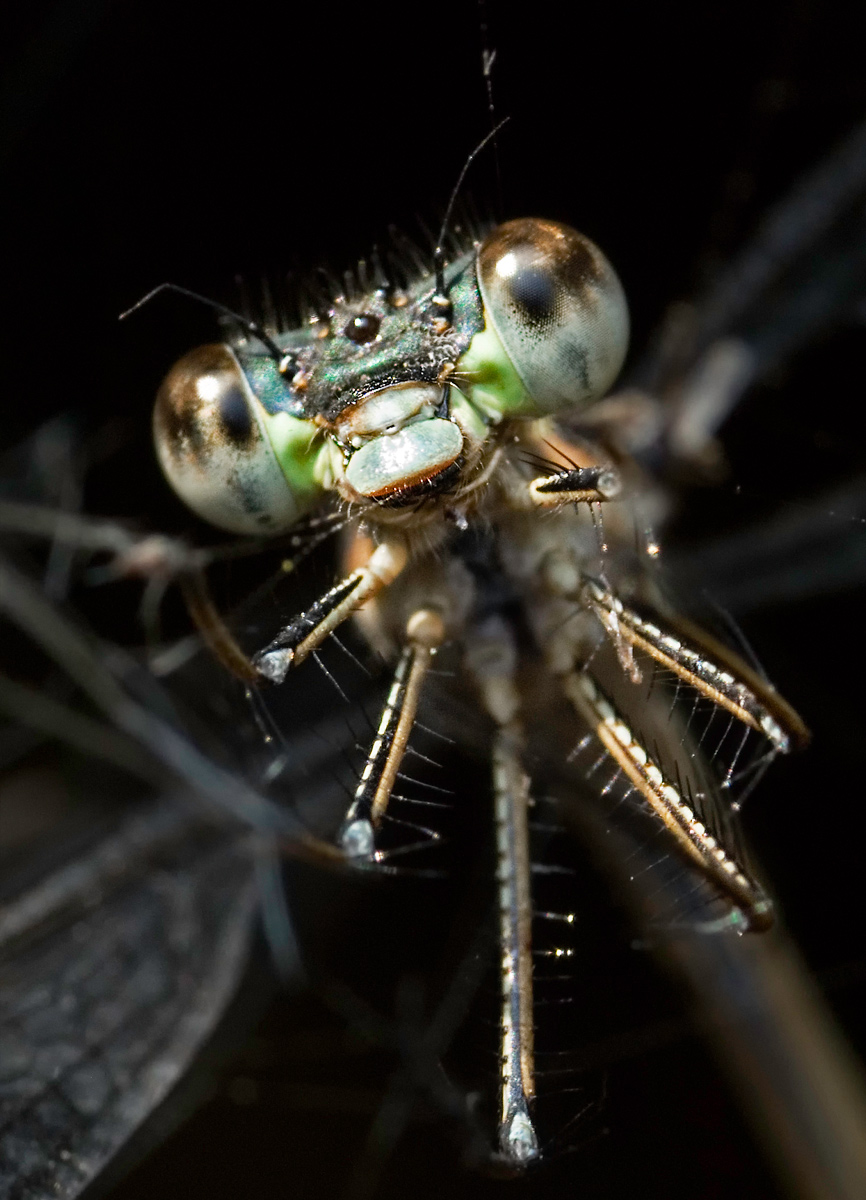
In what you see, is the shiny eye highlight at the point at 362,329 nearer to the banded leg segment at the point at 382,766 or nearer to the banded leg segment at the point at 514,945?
the banded leg segment at the point at 382,766

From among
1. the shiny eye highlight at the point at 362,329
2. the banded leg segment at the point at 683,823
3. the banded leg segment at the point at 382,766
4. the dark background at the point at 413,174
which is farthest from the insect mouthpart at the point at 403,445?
the dark background at the point at 413,174

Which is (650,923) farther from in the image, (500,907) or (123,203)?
(123,203)

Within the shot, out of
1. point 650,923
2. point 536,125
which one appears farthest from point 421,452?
point 536,125

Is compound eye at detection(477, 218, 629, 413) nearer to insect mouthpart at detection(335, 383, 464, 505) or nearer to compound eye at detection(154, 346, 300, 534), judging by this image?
insect mouthpart at detection(335, 383, 464, 505)

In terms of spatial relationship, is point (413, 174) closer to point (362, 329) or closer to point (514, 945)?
point (362, 329)

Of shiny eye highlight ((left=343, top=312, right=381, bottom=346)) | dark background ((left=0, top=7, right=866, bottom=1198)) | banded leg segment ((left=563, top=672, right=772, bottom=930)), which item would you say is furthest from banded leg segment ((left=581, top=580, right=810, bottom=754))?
dark background ((left=0, top=7, right=866, bottom=1198))

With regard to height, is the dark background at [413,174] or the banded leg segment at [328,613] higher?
the dark background at [413,174]
